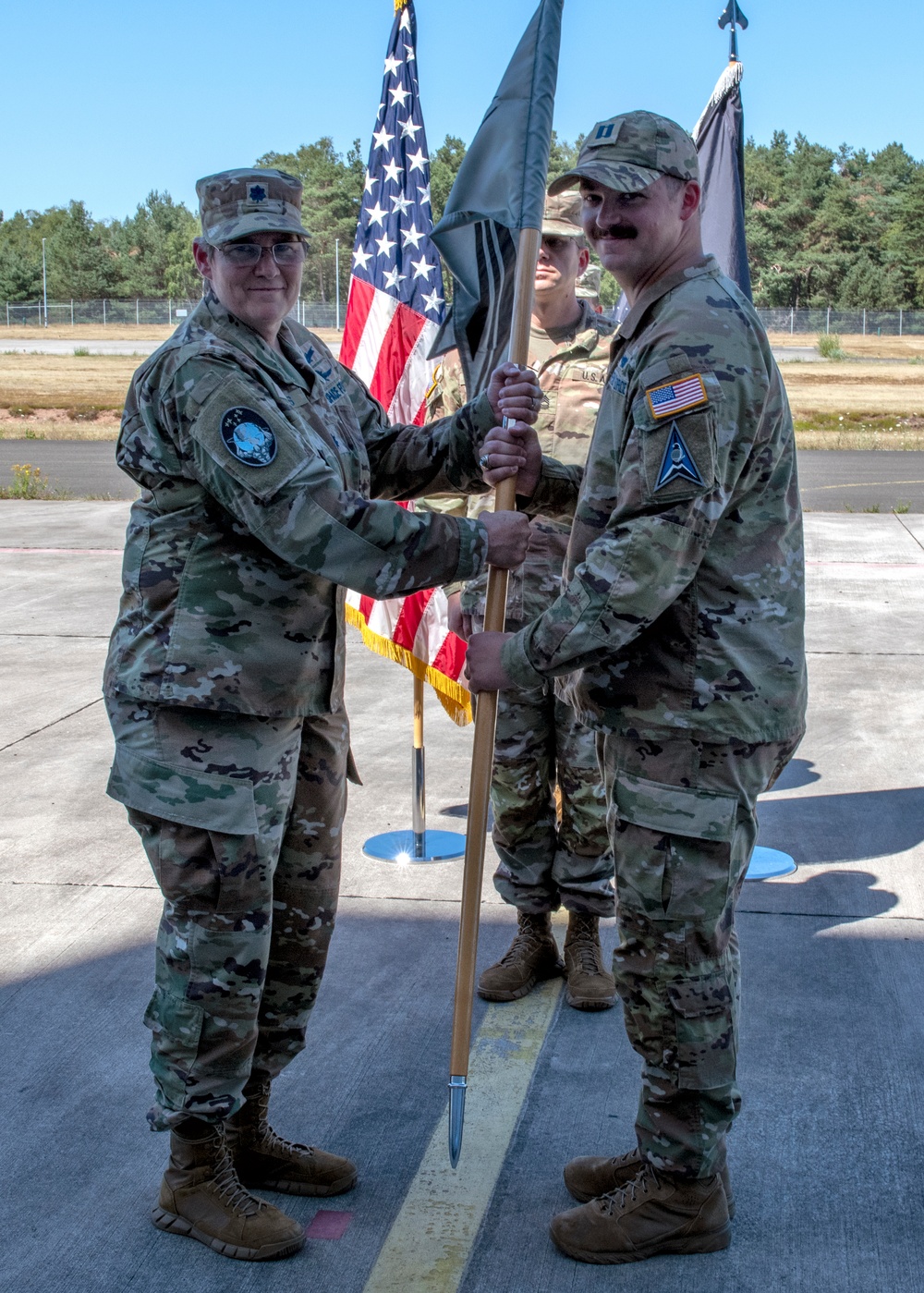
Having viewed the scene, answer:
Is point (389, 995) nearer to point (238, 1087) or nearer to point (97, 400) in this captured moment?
point (238, 1087)

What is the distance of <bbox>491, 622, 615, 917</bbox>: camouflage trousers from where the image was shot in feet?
13.1

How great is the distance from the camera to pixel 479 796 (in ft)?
9.26

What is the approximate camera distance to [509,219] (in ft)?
9.83

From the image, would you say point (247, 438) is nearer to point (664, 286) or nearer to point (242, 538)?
point (242, 538)

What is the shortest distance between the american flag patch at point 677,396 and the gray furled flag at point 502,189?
2.34 ft

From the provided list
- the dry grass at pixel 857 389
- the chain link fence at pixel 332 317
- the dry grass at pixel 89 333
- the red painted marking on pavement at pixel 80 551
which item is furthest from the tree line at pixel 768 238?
the red painted marking on pavement at pixel 80 551

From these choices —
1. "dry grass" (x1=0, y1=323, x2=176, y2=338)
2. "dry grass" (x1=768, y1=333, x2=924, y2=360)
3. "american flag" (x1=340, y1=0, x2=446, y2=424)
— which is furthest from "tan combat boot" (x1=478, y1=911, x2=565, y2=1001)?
"dry grass" (x1=0, y1=323, x2=176, y2=338)

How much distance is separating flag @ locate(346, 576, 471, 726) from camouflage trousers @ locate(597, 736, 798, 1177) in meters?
2.19

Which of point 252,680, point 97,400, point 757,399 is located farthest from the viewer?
point 97,400

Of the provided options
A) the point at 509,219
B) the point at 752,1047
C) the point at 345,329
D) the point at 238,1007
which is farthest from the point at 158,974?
the point at 345,329

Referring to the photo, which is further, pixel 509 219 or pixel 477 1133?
pixel 477 1133

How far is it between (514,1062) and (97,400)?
32776mm

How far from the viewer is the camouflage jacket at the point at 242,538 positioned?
2.57 meters

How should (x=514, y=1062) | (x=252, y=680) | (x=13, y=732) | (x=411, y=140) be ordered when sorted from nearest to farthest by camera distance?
(x=252, y=680) → (x=514, y=1062) → (x=411, y=140) → (x=13, y=732)
